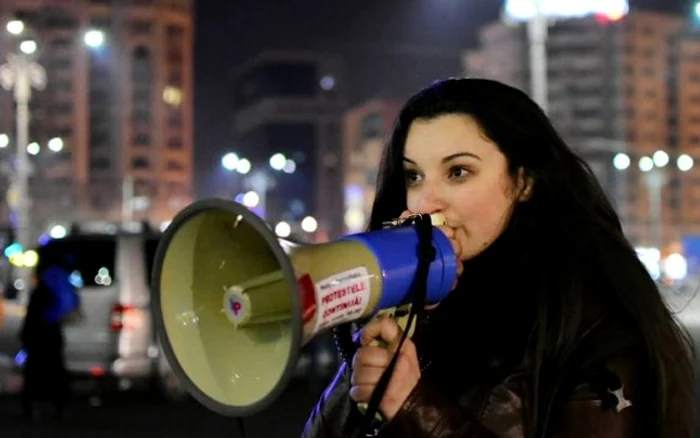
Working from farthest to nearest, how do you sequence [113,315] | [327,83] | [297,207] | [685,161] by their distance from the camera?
[327,83], [297,207], [685,161], [113,315]

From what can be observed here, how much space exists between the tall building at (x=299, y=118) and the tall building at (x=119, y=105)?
1472 cm

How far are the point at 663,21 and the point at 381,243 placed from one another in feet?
343

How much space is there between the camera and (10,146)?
47781 millimetres

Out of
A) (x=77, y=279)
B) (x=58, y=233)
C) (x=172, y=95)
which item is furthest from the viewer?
(x=172, y=95)

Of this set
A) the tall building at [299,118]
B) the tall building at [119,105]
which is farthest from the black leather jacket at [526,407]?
the tall building at [299,118]

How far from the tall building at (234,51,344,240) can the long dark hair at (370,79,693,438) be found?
367 ft

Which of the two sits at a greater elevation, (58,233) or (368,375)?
(368,375)

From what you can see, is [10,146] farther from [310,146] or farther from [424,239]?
[310,146]

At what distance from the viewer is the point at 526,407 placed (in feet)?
6.48

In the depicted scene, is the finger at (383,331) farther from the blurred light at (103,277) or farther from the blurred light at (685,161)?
the blurred light at (685,161)

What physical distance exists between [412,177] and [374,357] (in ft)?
1.66

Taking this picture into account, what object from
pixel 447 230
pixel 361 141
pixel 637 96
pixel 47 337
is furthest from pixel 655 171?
pixel 447 230

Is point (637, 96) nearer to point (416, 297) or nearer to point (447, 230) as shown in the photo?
point (447, 230)

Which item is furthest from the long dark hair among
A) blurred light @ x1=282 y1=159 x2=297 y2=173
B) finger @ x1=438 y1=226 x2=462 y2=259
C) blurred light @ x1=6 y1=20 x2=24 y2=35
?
blurred light @ x1=282 y1=159 x2=297 y2=173
